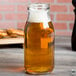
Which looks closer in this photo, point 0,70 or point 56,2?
point 0,70

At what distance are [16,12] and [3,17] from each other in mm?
120

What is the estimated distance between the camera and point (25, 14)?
230 centimetres

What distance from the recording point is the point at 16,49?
1.38 m

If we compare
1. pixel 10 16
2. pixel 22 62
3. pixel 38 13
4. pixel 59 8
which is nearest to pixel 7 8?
pixel 10 16

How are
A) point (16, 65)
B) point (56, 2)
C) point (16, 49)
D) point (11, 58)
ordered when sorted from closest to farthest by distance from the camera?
1. point (16, 65)
2. point (11, 58)
3. point (16, 49)
4. point (56, 2)

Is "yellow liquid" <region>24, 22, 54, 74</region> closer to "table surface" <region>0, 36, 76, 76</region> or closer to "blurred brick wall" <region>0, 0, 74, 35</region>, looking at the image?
"table surface" <region>0, 36, 76, 76</region>

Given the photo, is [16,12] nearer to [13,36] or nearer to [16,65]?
[13,36]

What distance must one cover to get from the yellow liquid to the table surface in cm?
3

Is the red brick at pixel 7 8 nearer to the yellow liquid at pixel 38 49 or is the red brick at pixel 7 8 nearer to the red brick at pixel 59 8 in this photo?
the red brick at pixel 59 8

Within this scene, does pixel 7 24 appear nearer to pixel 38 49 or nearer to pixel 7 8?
pixel 7 8

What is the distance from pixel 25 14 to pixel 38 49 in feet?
4.59

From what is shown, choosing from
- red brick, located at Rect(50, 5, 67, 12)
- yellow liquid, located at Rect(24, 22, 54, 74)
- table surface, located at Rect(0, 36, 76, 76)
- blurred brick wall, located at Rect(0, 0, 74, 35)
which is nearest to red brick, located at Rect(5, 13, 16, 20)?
blurred brick wall, located at Rect(0, 0, 74, 35)

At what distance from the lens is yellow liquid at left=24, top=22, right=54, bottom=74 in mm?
914

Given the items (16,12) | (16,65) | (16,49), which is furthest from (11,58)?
(16,12)
